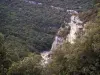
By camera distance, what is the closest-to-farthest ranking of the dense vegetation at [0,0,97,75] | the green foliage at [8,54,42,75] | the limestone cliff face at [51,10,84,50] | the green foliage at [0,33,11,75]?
1. the dense vegetation at [0,0,97,75]
2. the green foliage at [8,54,42,75]
3. the green foliage at [0,33,11,75]
4. the limestone cliff face at [51,10,84,50]

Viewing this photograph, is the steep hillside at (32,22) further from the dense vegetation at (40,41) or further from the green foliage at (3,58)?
the green foliage at (3,58)

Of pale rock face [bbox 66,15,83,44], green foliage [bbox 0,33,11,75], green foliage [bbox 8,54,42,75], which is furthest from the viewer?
pale rock face [bbox 66,15,83,44]

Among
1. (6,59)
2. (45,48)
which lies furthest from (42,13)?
(6,59)

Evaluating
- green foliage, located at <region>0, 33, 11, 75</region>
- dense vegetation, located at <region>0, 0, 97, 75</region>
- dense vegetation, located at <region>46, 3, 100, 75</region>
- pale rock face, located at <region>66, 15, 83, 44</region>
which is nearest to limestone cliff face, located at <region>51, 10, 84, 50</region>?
pale rock face, located at <region>66, 15, 83, 44</region>

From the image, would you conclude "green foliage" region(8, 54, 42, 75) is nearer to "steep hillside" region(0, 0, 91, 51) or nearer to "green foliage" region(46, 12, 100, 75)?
"green foliage" region(46, 12, 100, 75)

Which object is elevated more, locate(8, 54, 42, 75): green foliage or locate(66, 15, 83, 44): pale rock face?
locate(66, 15, 83, 44): pale rock face

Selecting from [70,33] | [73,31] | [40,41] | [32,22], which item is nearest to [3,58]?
[70,33]

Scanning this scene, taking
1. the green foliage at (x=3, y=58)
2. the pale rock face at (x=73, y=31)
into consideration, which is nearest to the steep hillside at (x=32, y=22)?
the pale rock face at (x=73, y=31)

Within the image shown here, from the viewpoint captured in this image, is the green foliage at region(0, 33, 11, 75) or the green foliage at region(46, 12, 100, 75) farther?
the green foliage at region(0, 33, 11, 75)

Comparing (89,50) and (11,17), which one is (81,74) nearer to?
(89,50)

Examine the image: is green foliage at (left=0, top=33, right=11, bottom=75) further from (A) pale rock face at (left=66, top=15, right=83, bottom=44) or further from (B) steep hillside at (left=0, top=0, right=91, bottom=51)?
(B) steep hillside at (left=0, top=0, right=91, bottom=51)

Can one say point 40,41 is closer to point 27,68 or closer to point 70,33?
point 70,33
